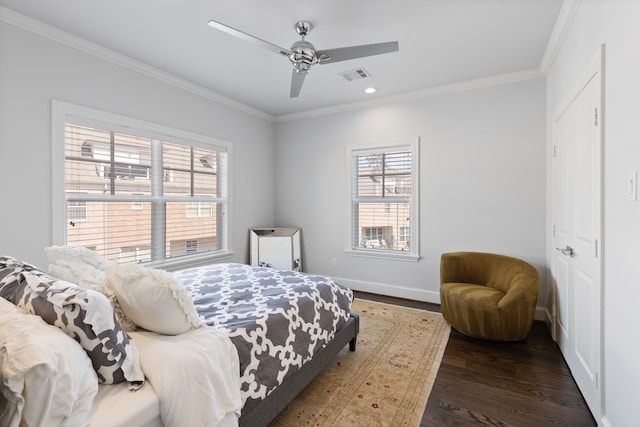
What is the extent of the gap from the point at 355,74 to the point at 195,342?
3.11m

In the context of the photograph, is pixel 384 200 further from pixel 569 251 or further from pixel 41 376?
pixel 41 376

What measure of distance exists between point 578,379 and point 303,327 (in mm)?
1949

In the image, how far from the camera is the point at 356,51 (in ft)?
7.23

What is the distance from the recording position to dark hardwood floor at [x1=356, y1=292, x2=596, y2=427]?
1.82 metres

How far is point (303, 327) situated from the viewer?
1.96 metres

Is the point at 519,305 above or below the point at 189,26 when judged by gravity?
below

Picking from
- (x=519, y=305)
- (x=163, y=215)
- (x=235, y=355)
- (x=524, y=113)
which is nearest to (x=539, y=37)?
(x=524, y=113)

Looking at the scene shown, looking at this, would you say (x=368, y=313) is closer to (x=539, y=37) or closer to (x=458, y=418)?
(x=458, y=418)

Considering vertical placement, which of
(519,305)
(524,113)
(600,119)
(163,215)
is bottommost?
(519,305)

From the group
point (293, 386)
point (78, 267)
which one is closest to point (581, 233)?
point (293, 386)

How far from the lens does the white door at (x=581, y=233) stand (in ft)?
5.77

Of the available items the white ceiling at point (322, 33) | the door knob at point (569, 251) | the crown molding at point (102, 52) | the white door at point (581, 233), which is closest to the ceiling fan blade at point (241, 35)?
the white ceiling at point (322, 33)

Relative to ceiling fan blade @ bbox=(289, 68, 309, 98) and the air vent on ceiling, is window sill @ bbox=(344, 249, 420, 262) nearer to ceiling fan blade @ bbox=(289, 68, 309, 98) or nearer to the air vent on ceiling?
the air vent on ceiling

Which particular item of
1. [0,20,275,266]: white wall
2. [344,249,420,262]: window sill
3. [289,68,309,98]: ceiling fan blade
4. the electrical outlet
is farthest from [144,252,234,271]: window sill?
the electrical outlet
